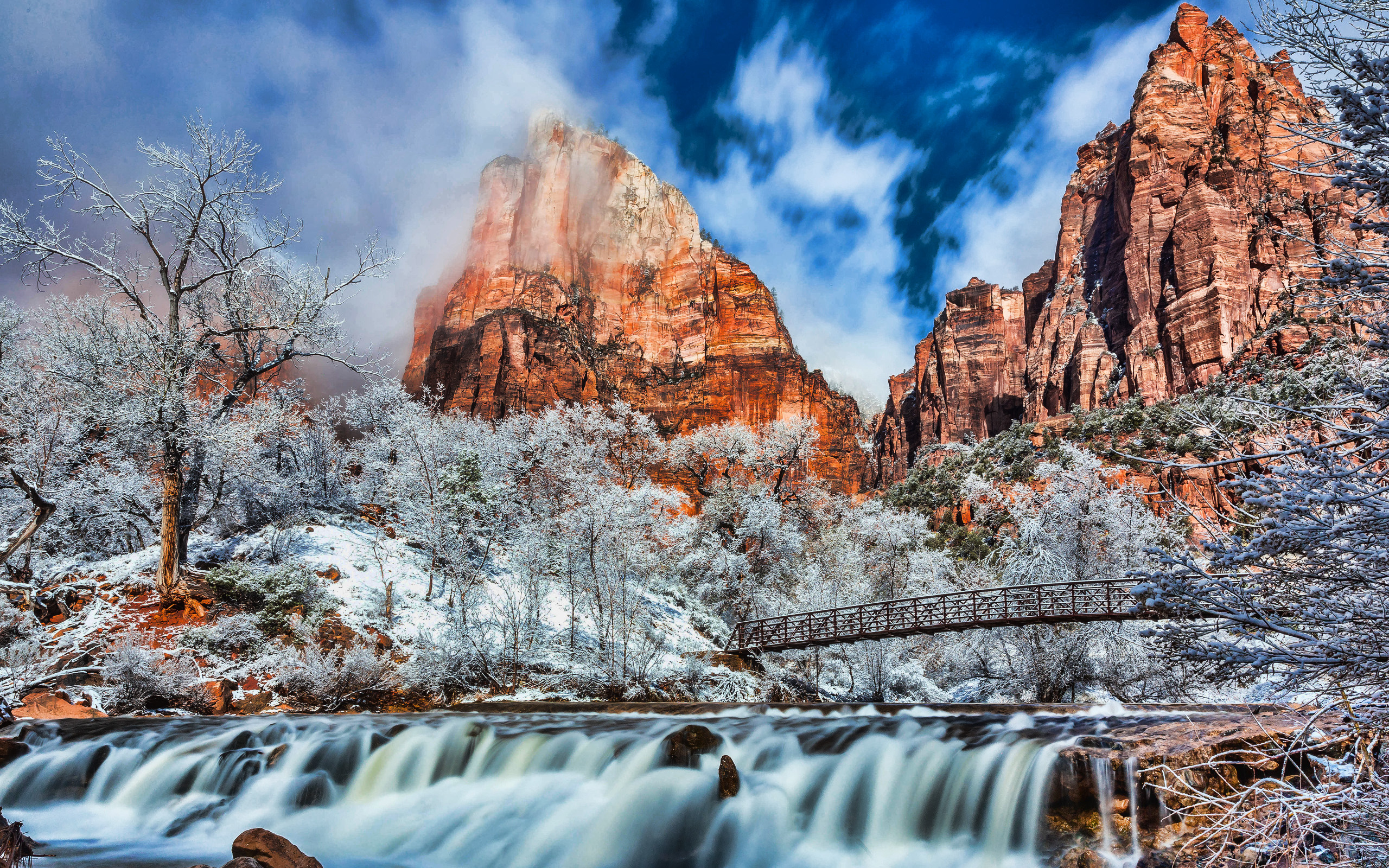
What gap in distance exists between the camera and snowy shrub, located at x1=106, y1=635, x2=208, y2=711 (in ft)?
42.0

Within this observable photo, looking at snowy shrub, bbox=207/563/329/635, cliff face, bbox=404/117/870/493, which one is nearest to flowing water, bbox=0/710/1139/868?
snowy shrub, bbox=207/563/329/635

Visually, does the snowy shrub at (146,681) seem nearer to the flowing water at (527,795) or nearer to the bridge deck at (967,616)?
the flowing water at (527,795)

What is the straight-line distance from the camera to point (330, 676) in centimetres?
1458

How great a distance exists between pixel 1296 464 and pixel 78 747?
15.9 m

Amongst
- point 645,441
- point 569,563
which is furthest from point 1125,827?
point 645,441

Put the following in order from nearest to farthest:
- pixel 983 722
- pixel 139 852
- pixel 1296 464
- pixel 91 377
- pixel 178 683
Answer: pixel 1296 464 → pixel 139 852 → pixel 983 722 → pixel 178 683 → pixel 91 377

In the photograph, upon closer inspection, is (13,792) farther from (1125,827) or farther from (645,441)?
(645,441)

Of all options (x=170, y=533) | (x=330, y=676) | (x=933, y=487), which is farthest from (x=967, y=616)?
(x=933, y=487)

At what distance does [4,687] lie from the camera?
11352 millimetres

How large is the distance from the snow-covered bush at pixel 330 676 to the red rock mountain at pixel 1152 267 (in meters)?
61.4

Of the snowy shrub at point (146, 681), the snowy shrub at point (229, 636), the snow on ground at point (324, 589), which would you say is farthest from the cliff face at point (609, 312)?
the snowy shrub at point (146, 681)

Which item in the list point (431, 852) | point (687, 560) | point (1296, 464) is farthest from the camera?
point (687, 560)

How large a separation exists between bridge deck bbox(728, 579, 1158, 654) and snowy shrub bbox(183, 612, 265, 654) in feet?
43.7

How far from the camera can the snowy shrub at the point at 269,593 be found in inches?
635
